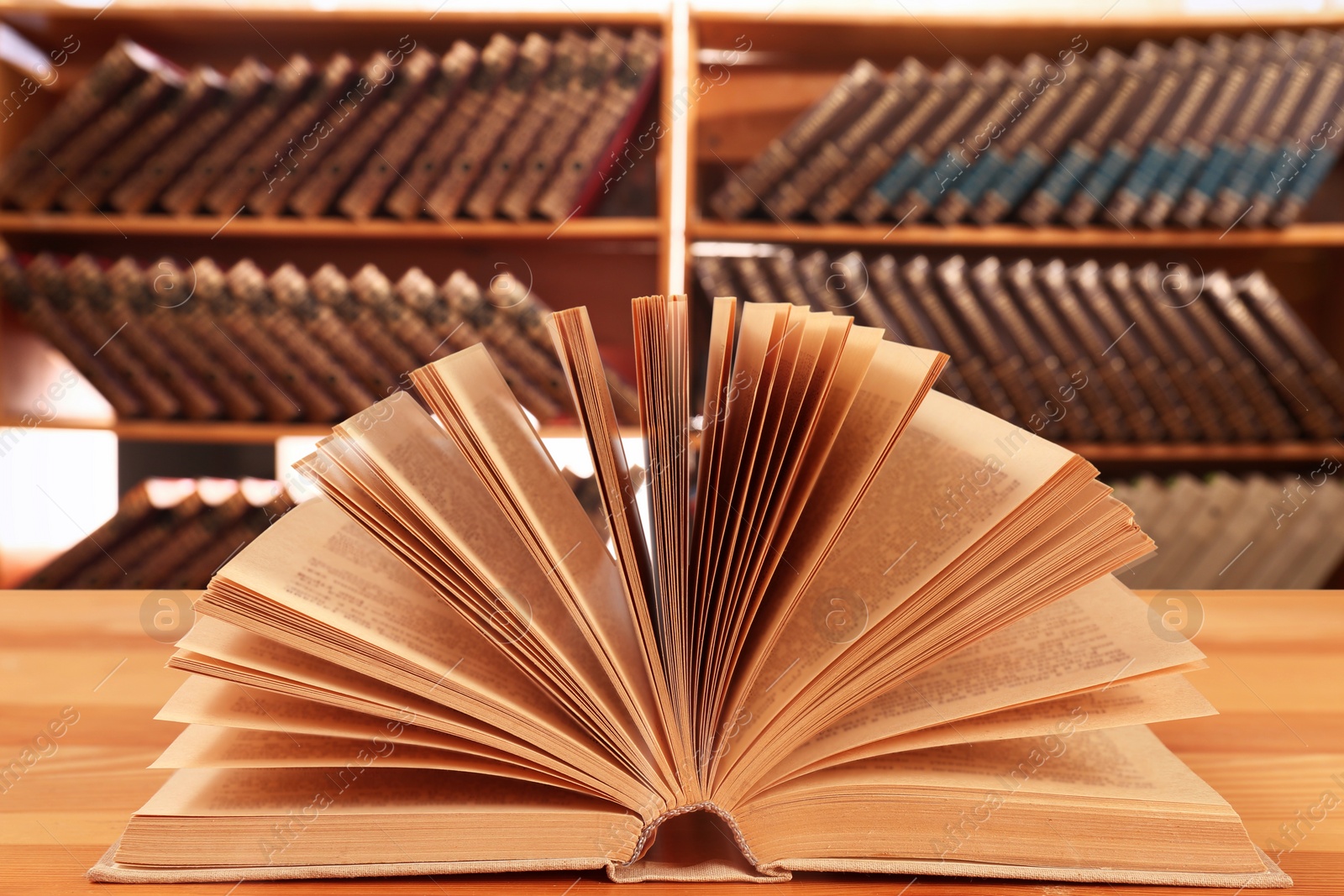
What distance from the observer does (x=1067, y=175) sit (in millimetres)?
2008

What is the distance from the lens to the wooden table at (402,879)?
0.29 metres

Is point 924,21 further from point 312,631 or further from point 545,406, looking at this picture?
point 312,631

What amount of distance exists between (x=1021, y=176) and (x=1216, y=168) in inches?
16.6

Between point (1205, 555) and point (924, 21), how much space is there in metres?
1.37

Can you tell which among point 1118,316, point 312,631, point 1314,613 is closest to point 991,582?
point 312,631

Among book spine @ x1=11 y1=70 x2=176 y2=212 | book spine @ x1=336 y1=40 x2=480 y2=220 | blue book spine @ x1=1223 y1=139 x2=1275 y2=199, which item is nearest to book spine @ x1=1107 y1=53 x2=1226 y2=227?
blue book spine @ x1=1223 y1=139 x2=1275 y2=199

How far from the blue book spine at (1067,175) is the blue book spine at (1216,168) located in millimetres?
245

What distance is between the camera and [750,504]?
0.33 m

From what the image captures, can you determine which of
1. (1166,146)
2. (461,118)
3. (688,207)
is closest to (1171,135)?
(1166,146)

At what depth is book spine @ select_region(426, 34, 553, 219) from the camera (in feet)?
6.53

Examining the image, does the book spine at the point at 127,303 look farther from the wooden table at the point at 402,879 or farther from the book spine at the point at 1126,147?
the book spine at the point at 1126,147

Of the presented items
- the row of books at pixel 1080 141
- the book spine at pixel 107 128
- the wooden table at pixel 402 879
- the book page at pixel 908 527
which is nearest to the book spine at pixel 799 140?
the row of books at pixel 1080 141

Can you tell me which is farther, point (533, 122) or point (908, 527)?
point (533, 122)

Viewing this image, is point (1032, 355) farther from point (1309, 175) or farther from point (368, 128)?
point (368, 128)
